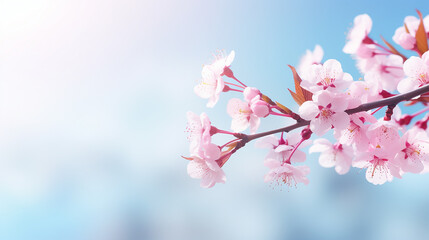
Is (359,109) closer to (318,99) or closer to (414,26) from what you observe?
(318,99)

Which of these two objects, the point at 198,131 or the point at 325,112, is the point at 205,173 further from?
the point at 325,112

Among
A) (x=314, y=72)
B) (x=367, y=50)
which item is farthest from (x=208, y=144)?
(x=367, y=50)

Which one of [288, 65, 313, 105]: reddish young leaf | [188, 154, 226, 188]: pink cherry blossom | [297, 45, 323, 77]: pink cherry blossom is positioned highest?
[297, 45, 323, 77]: pink cherry blossom

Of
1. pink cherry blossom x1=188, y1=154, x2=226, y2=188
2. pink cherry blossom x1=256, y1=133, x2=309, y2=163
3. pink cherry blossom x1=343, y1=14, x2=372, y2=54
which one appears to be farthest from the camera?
pink cherry blossom x1=256, y1=133, x2=309, y2=163

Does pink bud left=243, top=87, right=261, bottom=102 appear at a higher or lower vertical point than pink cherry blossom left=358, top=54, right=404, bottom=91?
lower

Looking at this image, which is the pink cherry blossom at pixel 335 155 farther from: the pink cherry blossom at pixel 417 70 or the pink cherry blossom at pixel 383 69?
the pink cherry blossom at pixel 417 70

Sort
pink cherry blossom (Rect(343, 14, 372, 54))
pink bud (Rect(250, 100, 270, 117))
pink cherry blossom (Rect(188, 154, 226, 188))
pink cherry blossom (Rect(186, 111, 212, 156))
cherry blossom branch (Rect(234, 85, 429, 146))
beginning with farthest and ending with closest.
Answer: pink cherry blossom (Rect(343, 14, 372, 54)) → pink cherry blossom (Rect(188, 154, 226, 188)) → pink cherry blossom (Rect(186, 111, 212, 156)) → pink bud (Rect(250, 100, 270, 117)) → cherry blossom branch (Rect(234, 85, 429, 146))

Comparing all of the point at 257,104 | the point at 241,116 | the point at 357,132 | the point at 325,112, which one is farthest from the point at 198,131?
the point at 357,132

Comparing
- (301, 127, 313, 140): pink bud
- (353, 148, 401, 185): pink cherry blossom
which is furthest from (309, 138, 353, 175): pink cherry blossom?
(301, 127, 313, 140): pink bud

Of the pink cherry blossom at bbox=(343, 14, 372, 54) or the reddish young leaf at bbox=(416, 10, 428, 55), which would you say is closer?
the reddish young leaf at bbox=(416, 10, 428, 55)

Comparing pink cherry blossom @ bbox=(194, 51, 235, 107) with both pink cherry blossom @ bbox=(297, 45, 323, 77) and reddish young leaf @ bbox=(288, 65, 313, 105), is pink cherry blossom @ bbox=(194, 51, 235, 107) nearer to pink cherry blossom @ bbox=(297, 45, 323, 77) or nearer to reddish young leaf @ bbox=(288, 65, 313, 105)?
reddish young leaf @ bbox=(288, 65, 313, 105)
